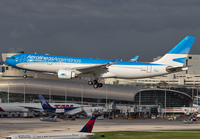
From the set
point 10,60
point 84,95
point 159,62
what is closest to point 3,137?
point 10,60

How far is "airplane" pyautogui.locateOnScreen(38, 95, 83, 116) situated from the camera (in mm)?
135012

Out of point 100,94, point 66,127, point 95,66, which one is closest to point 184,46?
point 95,66

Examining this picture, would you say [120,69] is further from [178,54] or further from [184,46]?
[184,46]

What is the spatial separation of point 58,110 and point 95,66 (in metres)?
64.1

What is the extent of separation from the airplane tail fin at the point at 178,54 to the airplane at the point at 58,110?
203ft

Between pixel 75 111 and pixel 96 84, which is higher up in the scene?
pixel 96 84

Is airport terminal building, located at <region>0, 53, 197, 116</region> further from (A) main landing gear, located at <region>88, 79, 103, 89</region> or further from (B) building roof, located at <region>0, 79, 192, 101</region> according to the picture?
(A) main landing gear, located at <region>88, 79, 103, 89</region>

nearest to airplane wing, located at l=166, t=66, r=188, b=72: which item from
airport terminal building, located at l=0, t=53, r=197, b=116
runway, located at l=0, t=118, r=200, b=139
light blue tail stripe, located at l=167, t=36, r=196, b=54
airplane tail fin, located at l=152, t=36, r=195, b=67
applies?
airplane tail fin, located at l=152, t=36, r=195, b=67

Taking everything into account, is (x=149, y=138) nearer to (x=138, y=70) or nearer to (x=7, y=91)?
(x=138, y=70)

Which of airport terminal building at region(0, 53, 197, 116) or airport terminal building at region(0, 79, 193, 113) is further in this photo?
airport terminal building at region(0, 53, 197, 116)

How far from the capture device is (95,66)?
75500 millimetres

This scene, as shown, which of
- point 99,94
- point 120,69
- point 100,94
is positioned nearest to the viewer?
point 120,69

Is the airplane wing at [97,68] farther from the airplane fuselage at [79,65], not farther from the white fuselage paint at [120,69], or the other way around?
the white fuselage paint at [120,69]

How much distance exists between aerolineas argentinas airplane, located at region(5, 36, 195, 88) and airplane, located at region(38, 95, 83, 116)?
54996 millimetres
